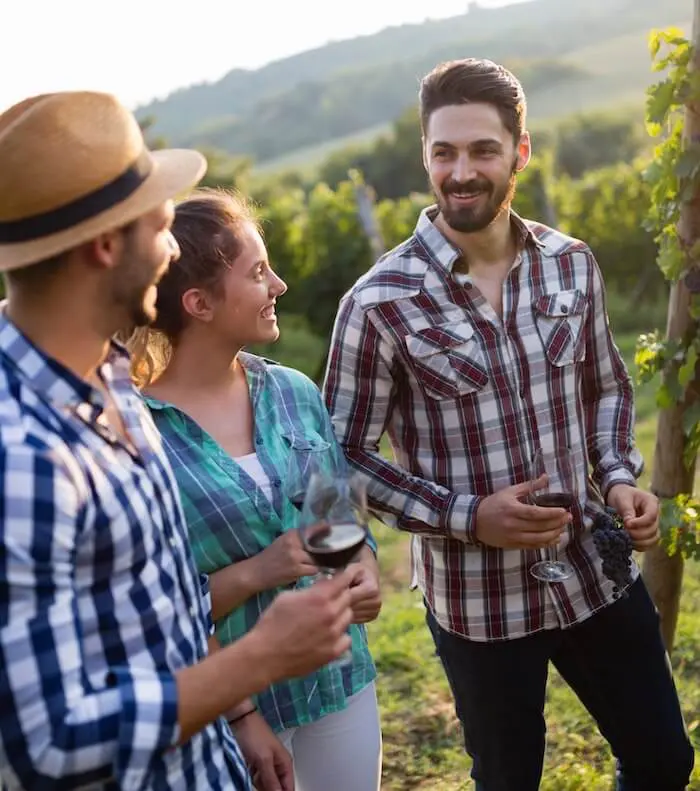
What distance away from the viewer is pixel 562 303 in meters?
2.67

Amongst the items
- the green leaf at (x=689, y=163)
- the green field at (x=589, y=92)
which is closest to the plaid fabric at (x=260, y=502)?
the green leaf at (x=689, y=163)

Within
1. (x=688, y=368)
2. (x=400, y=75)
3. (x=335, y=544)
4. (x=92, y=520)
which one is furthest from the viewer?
(x=400, y=75)

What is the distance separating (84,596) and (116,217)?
2.05 feet

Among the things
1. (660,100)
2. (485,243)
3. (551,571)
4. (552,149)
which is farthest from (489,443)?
(552,149)

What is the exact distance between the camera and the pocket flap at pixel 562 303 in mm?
2637

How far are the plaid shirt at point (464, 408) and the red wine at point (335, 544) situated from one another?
680mm

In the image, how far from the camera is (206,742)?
1748 mm

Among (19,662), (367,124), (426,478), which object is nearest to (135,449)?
(19,662)

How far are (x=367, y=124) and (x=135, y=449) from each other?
92.1 m

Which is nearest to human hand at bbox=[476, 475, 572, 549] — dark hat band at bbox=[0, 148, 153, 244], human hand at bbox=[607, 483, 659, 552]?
human hand at bbox=[607, 483, 659, 552]

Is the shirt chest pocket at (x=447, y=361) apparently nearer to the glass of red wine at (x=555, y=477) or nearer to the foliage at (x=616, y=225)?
the glass of red wine at (x=555, y=477)

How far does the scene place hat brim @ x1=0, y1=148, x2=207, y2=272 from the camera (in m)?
1.50

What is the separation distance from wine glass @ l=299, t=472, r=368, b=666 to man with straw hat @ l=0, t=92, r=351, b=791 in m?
0.14

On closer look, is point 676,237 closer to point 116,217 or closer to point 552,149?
point 116,217
